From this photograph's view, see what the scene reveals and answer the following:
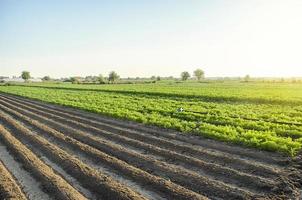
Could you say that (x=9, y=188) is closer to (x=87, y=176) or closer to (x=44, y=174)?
(x=44, y=174)

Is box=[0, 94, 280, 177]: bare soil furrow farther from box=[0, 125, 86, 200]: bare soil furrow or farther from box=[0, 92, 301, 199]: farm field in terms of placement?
box=[0, 125, 86, 200]: bare soil furrow

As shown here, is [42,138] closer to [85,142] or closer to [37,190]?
[85,142]

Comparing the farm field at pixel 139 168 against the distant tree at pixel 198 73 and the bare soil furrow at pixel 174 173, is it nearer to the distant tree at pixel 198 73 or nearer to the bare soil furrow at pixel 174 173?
the bare soil furrow at pixel 174 173

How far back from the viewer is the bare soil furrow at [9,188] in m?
8.78

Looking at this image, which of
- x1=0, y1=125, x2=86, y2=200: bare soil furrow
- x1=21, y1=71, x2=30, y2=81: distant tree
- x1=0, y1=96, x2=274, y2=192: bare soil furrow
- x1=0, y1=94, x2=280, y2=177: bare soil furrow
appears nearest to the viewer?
x1=0, y1=125, x2=86, y2=200: bare soil furrow

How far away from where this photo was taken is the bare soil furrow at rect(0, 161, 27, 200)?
8.78 m

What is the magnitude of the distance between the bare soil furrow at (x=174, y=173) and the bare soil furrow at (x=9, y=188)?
343 cm

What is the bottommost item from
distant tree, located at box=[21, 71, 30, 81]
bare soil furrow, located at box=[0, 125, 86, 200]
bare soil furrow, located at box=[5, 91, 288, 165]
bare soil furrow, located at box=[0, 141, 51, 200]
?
bare soil furrow, located at box=[0, 141, 51, 200]

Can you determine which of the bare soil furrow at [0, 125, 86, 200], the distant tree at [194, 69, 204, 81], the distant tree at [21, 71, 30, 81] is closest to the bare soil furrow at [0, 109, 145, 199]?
the bare soil furrow at [0, 125, 86, 200]

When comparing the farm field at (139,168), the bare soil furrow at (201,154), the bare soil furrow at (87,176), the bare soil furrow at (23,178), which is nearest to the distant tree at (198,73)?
the bare soil furrow at (201,154)

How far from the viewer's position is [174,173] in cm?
1009

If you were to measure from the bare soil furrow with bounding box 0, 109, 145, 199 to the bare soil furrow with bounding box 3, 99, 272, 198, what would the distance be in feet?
4.64

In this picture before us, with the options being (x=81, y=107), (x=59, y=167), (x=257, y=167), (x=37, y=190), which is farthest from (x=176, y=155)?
(x=81, y=107)

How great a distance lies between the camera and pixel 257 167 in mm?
10648
